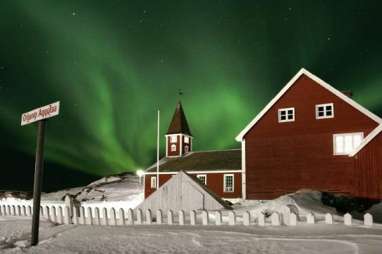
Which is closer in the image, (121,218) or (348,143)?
(121,218)

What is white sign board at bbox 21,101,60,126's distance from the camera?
10.8m

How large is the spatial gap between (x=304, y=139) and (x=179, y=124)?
82.4 ft

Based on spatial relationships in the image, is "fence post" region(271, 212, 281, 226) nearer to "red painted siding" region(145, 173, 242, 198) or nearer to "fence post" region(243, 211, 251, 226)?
"fence post" region(243, 211, 251, 226)

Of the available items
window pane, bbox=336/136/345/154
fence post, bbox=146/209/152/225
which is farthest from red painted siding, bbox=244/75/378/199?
fence post, bbox=146/209/152/225

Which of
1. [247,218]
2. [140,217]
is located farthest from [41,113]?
[247,218]

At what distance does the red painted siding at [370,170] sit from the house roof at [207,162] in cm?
1388

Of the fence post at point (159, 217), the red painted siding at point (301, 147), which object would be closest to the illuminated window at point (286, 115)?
the red painted siding at point (301, 147)

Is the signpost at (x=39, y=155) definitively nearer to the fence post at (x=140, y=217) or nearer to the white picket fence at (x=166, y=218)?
the white picket fence at (x=166, y=218)

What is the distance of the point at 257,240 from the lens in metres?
8.64

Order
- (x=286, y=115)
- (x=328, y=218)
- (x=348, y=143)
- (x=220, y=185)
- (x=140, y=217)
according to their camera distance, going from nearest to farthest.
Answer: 1. (x=328, y=218)
2. (x=140, y=217)
3. (x=348, y=143)
4. (x=286, y=115)
5. (x=220, y=185)

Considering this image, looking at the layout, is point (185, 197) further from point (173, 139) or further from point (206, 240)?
point (173, 139)

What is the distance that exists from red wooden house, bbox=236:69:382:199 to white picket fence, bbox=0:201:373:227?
1380 centimetres

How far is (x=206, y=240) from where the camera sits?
356 inches

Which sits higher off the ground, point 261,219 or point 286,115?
point 286,115
